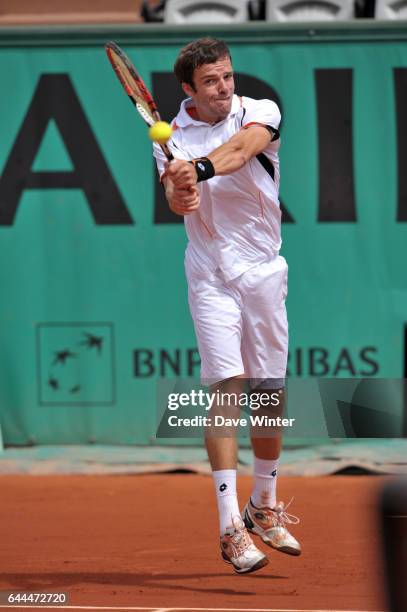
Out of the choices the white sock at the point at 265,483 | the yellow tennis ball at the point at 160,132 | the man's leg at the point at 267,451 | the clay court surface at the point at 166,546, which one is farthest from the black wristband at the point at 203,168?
the clay court surface at the point at 166,546

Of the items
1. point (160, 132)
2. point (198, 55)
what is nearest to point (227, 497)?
point (160, 132)

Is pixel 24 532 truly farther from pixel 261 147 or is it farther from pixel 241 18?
pixel 241 18

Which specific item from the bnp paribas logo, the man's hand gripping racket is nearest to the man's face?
the man's hand gripping racket

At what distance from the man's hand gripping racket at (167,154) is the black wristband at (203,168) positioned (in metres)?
0.04

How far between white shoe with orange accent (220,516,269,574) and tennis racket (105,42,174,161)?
4.81 feet

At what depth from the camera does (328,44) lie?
7922 mm

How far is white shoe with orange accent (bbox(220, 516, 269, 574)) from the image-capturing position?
4629mm

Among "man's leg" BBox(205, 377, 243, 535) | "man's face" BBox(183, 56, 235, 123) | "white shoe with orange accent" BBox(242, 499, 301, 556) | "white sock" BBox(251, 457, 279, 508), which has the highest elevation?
"man's face" BBox(183, 56, 235, 123)

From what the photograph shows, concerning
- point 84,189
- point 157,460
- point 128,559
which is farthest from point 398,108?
point 128,559

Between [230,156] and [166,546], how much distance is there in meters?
→ 2.06

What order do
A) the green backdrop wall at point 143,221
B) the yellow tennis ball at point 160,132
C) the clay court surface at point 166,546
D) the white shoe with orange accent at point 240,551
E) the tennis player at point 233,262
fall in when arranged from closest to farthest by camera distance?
1. the yellow tennis ball at point 160,132
2. the clay court surface at point 166,546
3. the white shoe with orange accent at point 240,551
4. the tennis player at point 233,262
5. the green backdrop wall at point 143,221

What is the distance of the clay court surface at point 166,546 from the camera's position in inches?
178

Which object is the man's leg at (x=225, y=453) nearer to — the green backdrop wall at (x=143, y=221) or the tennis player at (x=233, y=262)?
the tennis player at (x=233, y=262)

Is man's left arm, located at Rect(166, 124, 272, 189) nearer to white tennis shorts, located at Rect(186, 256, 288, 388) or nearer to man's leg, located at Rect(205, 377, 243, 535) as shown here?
white tennis shorts, located at Rect(186, 256, 288, 388)
